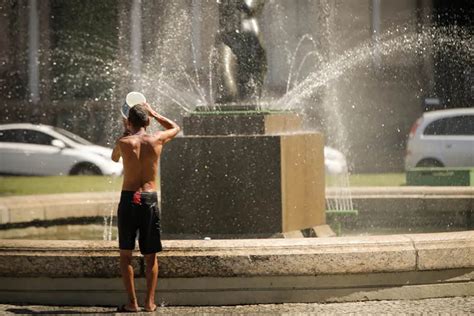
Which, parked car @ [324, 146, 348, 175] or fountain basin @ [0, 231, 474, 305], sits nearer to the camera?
fountain basin @ [0, 231, 474, 305]

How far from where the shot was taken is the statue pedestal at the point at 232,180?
10422 mm

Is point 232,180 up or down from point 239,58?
down

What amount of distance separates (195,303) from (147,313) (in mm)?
494

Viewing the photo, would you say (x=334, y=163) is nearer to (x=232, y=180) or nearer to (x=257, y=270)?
(x=232, y=180)

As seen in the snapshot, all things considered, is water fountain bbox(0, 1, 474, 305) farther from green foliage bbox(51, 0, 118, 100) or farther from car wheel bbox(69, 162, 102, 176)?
green foliage bbox(51, 0, 118, 100)

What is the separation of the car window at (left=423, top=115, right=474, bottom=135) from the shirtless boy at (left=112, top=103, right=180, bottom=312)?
16.0 metres

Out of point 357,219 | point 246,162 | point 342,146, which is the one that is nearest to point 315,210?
point 246,162

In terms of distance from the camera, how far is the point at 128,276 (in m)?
8.12

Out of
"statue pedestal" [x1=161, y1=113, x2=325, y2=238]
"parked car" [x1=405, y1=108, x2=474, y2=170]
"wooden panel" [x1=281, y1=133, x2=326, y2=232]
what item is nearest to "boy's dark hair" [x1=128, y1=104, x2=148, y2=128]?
"statue pedestal" [x1=161, y1=113, x2=325, y2=238]

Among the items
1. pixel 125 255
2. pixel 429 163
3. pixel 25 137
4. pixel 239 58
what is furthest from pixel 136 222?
pixel 25 137

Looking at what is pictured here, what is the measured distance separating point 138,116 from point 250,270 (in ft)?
4.36

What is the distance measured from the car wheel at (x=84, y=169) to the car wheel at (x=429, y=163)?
21.1 feet

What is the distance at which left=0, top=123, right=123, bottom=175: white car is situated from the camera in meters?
24.1

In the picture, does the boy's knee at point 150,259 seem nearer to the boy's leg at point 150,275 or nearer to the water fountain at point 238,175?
the boy's leg at point 150,275
